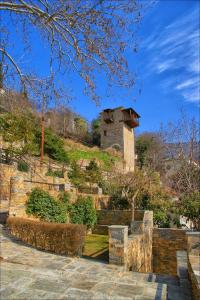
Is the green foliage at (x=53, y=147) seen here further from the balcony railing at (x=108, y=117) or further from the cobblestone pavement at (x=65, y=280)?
the cobblestone pavement at (x=65, y=280)

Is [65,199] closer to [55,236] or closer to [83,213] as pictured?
[83,213]

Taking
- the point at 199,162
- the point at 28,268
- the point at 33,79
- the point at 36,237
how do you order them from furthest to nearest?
the point at 199,162 < the point at 36,237 < the point at 28,268 < the point at 33,79

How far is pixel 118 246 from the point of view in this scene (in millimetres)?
7297

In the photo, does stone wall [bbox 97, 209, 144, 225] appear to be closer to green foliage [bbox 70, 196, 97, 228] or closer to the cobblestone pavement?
green foliage [bbox 70, 196, 97, 228]

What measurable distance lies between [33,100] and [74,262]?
4166 mm

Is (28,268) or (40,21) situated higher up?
(40,21)

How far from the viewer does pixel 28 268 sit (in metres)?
6.30

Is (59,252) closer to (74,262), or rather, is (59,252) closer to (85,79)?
(74,262)

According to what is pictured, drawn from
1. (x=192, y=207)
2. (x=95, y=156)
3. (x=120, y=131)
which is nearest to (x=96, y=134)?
(x=120, y=131)

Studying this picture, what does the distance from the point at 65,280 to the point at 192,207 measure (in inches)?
391

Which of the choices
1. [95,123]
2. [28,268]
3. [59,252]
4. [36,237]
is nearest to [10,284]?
[28,268]

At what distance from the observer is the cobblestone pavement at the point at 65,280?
4906 mm

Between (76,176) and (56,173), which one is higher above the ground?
(56,173)

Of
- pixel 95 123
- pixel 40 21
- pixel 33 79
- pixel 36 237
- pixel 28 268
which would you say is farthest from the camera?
pixel 95 123
